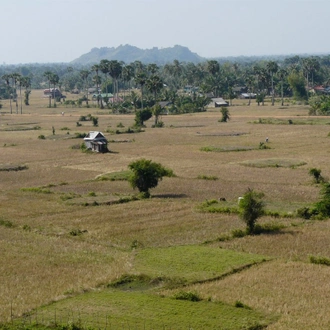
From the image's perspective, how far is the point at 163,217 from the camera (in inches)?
1419

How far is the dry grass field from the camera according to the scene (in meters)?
24.1

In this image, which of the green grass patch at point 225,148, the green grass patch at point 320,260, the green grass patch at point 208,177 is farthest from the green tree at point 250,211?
the green grass patch at point 225,148

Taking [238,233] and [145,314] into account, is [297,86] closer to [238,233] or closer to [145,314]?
[238,233]

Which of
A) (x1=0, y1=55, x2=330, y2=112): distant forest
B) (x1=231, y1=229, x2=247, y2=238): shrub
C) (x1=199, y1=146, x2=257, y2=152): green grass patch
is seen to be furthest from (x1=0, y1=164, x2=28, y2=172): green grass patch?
(x1=0, y1=55, x2=330, y2=112): distant forest

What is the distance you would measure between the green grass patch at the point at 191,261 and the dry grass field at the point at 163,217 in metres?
0.64

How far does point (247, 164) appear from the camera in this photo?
5422cm

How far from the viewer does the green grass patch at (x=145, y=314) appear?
2044 centimetres

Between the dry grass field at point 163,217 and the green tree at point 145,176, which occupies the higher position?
the green tree at point 145,176

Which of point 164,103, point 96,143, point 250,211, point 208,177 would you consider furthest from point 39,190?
point 164,103

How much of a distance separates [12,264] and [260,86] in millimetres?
119837

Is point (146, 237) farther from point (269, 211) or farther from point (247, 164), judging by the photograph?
point (247, 164)

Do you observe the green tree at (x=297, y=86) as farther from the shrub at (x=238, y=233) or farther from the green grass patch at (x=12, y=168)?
the shrub at (x=238, y=233)

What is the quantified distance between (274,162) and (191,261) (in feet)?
93.5

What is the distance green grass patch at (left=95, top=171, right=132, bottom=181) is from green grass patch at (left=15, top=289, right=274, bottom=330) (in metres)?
25.5
